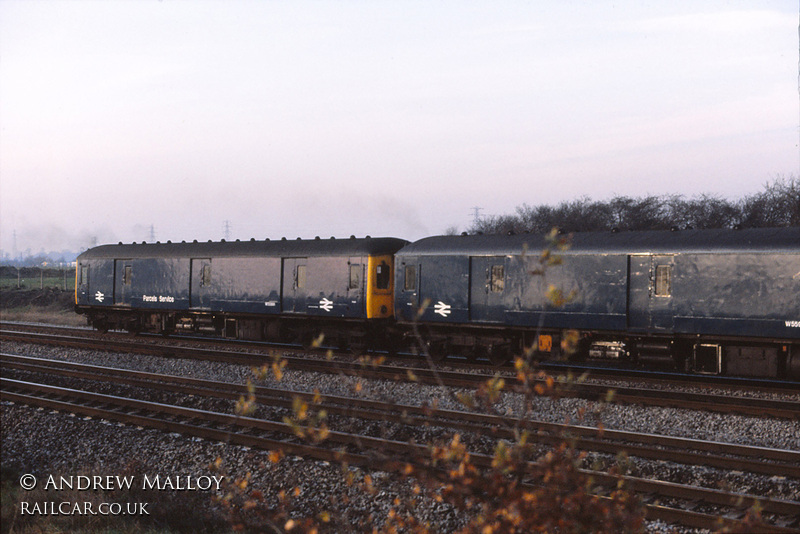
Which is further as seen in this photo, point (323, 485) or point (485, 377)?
point (485, 377)

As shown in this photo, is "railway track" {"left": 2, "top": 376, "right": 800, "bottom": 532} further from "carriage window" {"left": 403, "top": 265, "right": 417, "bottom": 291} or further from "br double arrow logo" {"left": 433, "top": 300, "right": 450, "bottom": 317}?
"carriage window" {"left": 403, "top": 265, "right": 417, "bottom": 291}

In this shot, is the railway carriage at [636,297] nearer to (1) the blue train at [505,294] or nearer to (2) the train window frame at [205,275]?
(1) the blue train at [505,294]

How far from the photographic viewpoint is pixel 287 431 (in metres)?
10.9

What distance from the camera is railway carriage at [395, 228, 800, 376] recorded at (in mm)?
14625

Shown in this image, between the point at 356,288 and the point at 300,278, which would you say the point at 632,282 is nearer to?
the point at 356,288

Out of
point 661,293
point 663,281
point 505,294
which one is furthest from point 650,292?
point 505,294

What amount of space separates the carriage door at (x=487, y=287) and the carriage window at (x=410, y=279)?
189cm

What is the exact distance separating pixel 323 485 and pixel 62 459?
4459 millimetres

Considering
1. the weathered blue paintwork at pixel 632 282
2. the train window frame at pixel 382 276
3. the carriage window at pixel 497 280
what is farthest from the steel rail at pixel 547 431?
the train window frame at pixel 382 276

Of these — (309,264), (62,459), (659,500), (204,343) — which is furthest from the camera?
(204,343)

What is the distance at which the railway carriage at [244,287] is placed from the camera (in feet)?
67.6

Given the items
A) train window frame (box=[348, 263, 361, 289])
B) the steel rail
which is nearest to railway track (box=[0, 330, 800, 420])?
the steel rail

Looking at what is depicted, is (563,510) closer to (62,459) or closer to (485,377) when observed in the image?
(62,459)

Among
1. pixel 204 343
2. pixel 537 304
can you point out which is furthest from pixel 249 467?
pixel 204 343
